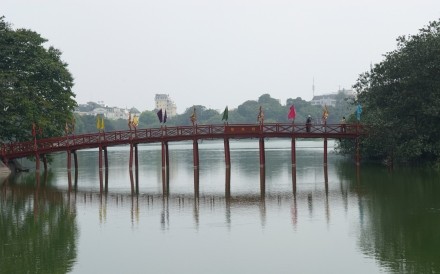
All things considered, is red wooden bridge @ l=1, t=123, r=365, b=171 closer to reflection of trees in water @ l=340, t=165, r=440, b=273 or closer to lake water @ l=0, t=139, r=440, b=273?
lake water @ l=0, t=139, r=440, b=273

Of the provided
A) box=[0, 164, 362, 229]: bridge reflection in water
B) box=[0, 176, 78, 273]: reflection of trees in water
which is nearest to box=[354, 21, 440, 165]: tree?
box=[0, 164, 362, 229]: bridge reflection in water

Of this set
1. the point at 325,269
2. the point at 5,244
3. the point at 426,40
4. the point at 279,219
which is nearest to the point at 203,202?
the point at 279,219

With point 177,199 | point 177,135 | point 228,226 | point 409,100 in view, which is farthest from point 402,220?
point 177,135

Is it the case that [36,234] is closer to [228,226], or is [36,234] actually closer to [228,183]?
[228,226]

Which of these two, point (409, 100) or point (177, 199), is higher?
point (409, 100)

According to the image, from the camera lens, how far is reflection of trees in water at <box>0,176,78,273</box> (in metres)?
25.5

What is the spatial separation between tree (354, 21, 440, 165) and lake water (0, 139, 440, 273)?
4.81m

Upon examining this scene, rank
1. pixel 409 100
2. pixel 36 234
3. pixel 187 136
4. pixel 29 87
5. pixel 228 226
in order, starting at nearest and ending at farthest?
pixel 36 234, pixel 228 226, pixel 409 100, pixel 187 136, pixel 29 87

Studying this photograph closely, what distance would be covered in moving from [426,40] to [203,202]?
90.2 ft

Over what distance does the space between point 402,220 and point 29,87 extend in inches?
1677

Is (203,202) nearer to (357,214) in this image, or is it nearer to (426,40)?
(357,214)

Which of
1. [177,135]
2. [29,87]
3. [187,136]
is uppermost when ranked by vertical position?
[29,87]

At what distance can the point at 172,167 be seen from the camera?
→ 74.4 metres

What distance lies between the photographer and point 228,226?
1289 inches
